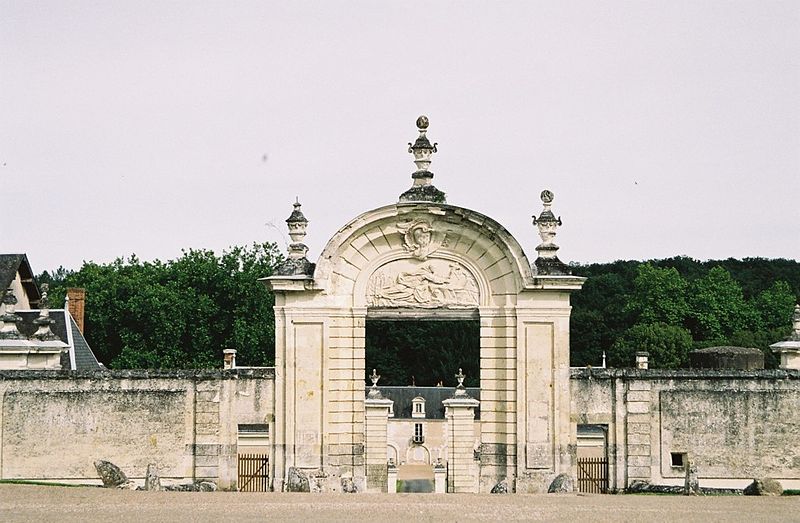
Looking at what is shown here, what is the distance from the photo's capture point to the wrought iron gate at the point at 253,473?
24938mm

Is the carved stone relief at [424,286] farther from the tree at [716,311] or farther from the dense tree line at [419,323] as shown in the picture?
the tree at [716,311]

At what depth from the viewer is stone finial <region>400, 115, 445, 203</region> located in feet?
80.6

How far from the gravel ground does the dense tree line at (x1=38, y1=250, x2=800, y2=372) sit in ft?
87.4

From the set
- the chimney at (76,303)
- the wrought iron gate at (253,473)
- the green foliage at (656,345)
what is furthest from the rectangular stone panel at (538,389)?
the green foliage at (656,345)

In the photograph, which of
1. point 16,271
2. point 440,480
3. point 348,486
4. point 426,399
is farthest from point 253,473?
point 426,399

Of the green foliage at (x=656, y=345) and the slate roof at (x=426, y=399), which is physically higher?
the green foliage at (x=656, y=345)

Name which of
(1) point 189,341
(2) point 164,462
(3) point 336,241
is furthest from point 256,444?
(1) point 189,341

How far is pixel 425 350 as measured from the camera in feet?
225

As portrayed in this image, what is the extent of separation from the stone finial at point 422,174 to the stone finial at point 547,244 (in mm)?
1903

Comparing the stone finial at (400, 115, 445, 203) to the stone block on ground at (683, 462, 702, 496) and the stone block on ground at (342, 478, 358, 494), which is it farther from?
the stone block on ground at (683, 462, 702, 496)

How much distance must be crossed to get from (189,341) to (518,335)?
27.0 m

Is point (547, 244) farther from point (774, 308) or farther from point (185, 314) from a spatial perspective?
point (774, 308)

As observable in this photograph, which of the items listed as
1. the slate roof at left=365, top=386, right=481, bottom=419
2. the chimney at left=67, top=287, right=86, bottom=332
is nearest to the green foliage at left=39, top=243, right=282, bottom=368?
the chimney at left=67, top=287, right=86, bottom=332

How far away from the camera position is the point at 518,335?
24312mm
